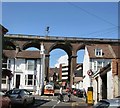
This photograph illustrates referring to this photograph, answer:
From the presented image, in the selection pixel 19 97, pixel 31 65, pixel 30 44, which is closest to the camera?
pixel 19 97

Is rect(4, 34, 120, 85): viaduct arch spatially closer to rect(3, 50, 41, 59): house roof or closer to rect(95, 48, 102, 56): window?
rect(95, 48, 102, 56): window

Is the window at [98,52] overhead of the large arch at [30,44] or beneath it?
beneath

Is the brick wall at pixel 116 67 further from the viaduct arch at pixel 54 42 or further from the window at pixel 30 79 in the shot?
the viaduct arch at pixel 54 42

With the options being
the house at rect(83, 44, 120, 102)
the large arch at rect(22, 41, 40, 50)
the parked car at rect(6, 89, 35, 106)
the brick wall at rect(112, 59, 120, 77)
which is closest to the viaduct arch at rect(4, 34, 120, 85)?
the large arch at rect(22, 41, 40, 50)

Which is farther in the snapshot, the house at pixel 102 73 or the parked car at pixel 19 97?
the parked car at pixel 19 97

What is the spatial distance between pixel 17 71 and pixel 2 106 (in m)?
36.9

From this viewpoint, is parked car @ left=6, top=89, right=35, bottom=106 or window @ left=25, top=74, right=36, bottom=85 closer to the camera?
parked car @ left=6, top=89, right=35, bottom=106

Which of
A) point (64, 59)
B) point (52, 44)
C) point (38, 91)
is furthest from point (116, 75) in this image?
point (64, 59)

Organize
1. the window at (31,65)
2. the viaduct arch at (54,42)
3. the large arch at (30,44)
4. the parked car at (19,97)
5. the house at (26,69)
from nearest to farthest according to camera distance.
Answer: the parked car at (19,97) → the house at (26,69) → the window at (31,65) → the viaduct arch at (54,42) → the large arch at (30,44)

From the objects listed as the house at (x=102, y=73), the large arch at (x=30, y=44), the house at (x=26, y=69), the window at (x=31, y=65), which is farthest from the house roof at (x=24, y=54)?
the large arch at (x=30, y=44)

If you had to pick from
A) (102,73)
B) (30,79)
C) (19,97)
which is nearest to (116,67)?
(102,73)

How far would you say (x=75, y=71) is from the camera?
86.6m

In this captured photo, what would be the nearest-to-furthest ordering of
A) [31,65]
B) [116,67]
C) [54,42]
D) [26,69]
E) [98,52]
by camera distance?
1. [116,67]
2. [26,69]
3. [31,65]
4. [98,52]
5. [54,42]

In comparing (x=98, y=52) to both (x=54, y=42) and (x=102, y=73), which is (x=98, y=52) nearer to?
(x=54, y=42)
